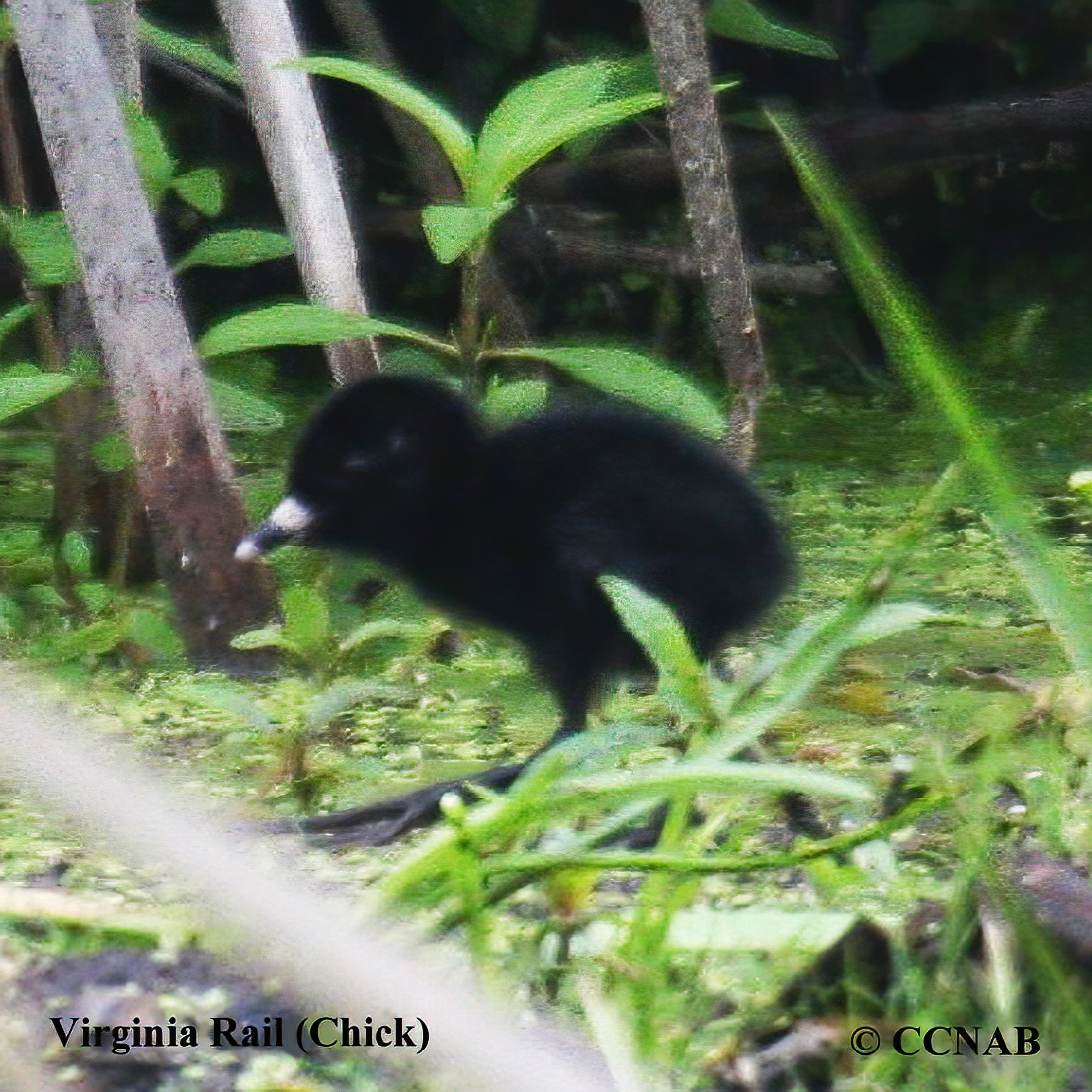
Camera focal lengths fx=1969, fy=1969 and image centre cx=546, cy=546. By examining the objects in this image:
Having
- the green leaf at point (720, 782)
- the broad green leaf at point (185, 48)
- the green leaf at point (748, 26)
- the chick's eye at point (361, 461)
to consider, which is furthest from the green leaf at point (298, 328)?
→ the green leaf at point (748, 26)

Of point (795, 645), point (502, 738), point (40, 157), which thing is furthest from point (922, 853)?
point (40, 157)

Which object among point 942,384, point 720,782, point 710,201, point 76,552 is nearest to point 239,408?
point 76,552

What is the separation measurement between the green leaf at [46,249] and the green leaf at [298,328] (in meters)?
0.33

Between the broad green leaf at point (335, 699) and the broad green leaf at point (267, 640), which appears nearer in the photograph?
the broad green leaf at point (335, 699)

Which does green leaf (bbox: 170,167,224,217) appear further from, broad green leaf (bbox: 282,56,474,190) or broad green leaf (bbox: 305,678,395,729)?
broad green leaf (bbox: 305,678,395,729)

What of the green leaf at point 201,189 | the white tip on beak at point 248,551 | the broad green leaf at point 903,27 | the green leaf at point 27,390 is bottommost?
the white tip on beak at point 248,551

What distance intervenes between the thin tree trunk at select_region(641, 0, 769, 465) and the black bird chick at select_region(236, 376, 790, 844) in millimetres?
407

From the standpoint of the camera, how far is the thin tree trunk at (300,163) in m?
3.62

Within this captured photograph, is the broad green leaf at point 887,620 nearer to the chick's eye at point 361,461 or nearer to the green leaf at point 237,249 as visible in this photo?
the chick's eye at point 361,461

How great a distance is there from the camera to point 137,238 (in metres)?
3.30

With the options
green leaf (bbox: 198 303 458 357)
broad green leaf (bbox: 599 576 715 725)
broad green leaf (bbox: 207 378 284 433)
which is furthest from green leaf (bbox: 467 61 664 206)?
broad green leaf (bbox: 599 576 715 725)

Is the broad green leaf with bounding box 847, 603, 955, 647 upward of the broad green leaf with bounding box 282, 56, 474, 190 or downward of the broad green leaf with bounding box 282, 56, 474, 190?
downward

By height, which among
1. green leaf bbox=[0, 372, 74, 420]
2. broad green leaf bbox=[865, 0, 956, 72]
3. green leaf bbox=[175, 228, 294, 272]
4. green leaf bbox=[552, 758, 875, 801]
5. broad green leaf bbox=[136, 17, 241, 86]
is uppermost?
broad green leaf bbox=[865, 0, 956, 72]

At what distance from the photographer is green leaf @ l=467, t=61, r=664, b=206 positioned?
10.7 ft
